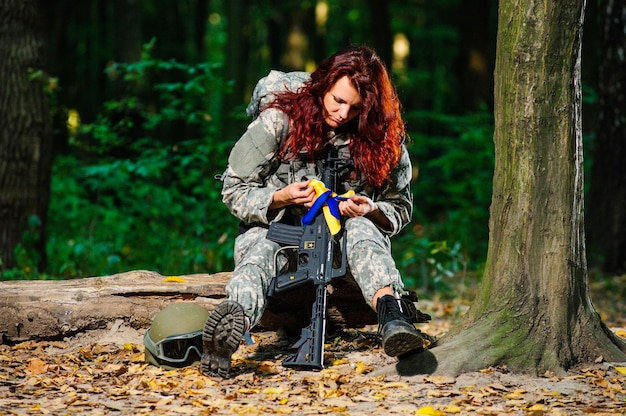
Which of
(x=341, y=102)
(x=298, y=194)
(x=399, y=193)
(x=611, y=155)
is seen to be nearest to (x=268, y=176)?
(x=298, y=194)

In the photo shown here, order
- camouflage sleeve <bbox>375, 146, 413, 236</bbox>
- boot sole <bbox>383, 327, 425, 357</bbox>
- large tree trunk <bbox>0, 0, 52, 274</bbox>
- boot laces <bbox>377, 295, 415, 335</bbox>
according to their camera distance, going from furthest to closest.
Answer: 1. large tree trunk <bbox>0, 0, 52, 274</bbox>
2. camouflage sleeve <bbox>375, 146, 413, 236</bbox>
3. boot laces <bbox>377, 295, 415, 335</bbox>
4. boot sole <bbox>383, 327, 425, 357</bbox>

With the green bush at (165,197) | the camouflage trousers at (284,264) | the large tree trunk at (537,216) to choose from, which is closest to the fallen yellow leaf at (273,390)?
the camouflage trousers at (284,264)

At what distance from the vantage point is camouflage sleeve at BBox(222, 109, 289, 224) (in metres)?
5.05

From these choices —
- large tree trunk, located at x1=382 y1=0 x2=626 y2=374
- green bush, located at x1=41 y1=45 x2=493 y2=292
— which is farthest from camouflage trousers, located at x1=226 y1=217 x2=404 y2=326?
green bush, located at x1=41 y1=45 x2=493 y2=292

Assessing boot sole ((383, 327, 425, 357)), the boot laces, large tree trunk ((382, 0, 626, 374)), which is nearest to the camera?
boot sole ((383, 327, 425, 357))

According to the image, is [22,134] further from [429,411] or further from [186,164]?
[429,411]

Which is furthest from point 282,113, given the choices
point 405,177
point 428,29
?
point 428,29

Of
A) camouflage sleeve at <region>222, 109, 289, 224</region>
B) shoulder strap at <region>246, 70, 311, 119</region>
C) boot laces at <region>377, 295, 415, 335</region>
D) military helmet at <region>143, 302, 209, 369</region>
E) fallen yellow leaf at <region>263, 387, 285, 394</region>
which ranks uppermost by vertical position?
shoulder strap at <region>246, 70, 311, 119</region>

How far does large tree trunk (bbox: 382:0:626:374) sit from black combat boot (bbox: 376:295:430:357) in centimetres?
21

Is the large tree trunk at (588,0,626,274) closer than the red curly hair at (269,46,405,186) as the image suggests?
No

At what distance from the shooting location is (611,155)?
10344 mm

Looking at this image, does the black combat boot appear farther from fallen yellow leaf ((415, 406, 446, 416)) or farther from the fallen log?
the fallen log

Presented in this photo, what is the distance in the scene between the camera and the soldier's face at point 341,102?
16.1 ft

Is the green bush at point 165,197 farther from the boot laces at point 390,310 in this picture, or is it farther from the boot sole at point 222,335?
the boot sole at point 222,335
